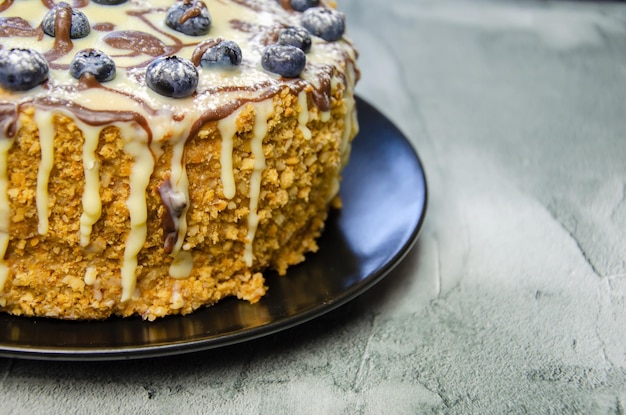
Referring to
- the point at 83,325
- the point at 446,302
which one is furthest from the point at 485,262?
the point at 83,325

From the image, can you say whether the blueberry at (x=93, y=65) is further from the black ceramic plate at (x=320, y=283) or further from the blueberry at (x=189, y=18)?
the black ceramic plate at (x=320, y=283)

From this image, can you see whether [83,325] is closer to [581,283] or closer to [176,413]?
[176,413]

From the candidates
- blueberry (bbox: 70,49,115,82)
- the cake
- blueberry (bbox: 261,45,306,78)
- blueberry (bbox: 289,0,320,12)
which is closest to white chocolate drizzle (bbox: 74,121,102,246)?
the cake

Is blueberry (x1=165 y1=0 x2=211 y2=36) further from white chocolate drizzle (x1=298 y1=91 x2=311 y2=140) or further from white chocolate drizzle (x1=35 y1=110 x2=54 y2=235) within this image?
white chocolate drizzle (x1=35 y1=110 x2=54 y2=235)

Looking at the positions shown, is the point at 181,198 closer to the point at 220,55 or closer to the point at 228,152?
the point at 228,152

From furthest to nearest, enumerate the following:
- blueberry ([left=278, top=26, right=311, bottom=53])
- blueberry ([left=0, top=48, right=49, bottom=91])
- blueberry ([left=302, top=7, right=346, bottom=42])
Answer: blueberry ([left=302, top=7, right=346, bottom=42])
blueberry ([left=278, top=26, right=311, bottom=53])
blueberry ([left=0, top=48, right=49, bottom=91])

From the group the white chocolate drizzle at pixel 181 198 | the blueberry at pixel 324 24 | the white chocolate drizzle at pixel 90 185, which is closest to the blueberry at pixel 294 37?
the blueberry at pixel 324 24

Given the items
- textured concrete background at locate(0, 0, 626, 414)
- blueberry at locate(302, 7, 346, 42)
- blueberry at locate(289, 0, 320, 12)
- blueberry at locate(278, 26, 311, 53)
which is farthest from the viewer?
blueberry at locate(289, 0, 320, 12)
